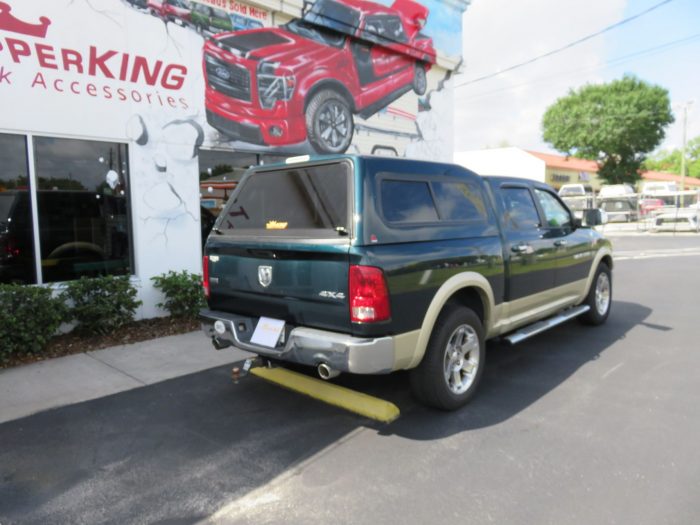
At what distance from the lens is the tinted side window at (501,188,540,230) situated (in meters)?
4.94

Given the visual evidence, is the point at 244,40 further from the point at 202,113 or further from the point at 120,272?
the point at 120,272

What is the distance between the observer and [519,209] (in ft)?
16.9

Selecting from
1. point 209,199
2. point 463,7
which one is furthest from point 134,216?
point 463,7

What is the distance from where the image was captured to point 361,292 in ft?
10.8

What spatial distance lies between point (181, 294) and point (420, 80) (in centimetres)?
763

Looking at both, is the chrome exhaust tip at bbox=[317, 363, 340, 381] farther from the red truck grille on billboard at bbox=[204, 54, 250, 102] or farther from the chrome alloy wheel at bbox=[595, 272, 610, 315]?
the red truck grille on billboard at bbox=[204, 54, 250, 102]

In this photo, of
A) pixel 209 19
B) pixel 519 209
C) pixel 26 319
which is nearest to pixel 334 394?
pixel 519 209

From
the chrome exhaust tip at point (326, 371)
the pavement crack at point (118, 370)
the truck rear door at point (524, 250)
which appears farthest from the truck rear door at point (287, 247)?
the truck rear door at point (524, 250)

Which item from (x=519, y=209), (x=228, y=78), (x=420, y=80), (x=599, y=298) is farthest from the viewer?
(x=420, y=80)

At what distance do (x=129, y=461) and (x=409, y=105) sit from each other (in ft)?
32.0

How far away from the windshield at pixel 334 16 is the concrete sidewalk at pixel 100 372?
19.8 ft

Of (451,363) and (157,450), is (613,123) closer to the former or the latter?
(451,363)

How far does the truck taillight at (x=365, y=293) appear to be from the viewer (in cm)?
328

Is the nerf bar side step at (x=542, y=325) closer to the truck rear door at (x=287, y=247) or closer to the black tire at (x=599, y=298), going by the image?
the black tire at (x=599, y=298)
